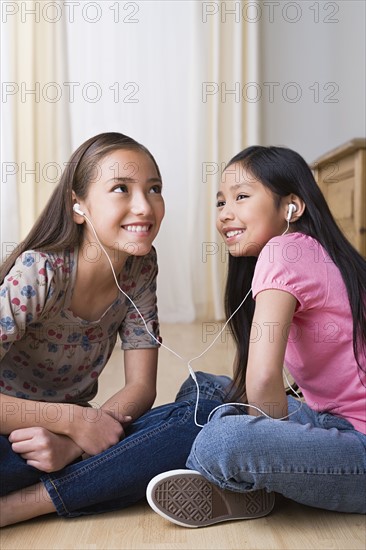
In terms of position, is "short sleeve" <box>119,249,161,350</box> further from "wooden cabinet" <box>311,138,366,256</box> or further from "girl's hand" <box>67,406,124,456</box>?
"wooden cabinet" <box>311,138,366,256</box>

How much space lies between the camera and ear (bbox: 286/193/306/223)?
4.09 feet

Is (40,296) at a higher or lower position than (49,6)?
lower

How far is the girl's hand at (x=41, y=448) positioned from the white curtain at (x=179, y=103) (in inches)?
87.9

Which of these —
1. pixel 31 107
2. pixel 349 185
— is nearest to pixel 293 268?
pixel 349 185

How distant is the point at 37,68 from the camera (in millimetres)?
2928

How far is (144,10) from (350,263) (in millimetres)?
2403

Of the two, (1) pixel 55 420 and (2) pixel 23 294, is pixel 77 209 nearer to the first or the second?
(2) pixel 23 294

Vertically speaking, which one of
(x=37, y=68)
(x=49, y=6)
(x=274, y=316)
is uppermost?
(x=49, y=6)

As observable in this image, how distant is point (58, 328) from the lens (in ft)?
4.13

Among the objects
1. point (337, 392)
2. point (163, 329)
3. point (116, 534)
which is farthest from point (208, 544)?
point (163, 329)

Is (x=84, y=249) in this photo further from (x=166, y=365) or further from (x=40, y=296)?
(x=166, y=365)

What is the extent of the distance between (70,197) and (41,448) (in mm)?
406

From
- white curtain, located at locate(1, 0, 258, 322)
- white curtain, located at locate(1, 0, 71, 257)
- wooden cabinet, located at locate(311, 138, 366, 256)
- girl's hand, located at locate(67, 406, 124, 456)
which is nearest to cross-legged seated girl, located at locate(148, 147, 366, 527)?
girl's hand, located at locate(67, 406, 124, 456)

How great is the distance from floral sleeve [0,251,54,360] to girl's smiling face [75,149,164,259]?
122 mm
